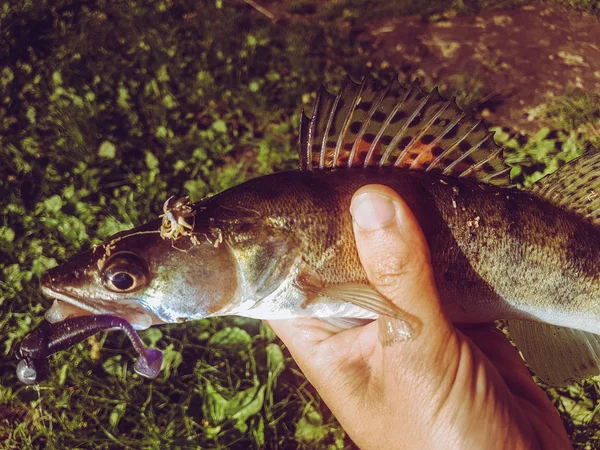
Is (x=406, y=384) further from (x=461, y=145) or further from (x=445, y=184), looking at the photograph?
(x=461, y=145)

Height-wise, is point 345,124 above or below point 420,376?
above

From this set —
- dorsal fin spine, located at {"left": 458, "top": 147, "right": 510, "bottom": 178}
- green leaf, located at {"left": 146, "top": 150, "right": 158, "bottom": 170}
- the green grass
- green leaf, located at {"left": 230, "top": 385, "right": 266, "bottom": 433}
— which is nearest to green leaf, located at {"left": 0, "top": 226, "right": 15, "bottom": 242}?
the green grass

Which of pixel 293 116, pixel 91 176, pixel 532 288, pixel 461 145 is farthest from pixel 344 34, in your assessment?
pixel 532 288

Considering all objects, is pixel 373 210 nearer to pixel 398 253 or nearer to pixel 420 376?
pixel 398 253

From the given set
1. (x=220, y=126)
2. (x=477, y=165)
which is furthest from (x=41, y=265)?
(x=477, y=165)

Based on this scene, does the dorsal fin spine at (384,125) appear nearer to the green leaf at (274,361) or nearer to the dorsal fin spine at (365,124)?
the dorsal fin spine at (365,124)

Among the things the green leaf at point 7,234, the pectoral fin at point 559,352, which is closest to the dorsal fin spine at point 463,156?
the pectoral fin at point 559,352
